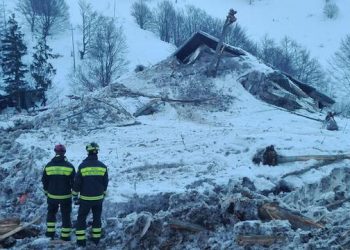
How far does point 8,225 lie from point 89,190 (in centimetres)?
181

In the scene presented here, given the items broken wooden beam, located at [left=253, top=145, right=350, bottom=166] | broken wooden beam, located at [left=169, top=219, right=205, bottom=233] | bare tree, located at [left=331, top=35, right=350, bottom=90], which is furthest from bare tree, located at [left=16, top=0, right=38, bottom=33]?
broken wooden beam, located at [left=169, top=219, right=205, bottom=233]

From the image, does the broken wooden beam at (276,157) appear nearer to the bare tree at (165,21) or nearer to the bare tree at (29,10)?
the bare tree at (29,10)

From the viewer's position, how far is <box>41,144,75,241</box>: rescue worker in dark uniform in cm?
760

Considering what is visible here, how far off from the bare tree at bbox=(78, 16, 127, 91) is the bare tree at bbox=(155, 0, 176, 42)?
22.8ft

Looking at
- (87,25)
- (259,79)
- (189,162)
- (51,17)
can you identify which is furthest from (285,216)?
(51,17)

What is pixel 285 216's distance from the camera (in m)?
7.43

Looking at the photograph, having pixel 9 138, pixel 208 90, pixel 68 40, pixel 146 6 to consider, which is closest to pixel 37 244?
pixel 9 138

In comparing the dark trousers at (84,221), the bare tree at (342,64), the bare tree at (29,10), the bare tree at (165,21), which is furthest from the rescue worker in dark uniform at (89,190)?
the bare tree at (165,21)

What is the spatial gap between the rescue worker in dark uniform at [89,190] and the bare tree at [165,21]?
55.0 m

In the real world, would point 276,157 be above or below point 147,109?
below

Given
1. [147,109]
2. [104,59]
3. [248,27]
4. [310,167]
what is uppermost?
[248,27]

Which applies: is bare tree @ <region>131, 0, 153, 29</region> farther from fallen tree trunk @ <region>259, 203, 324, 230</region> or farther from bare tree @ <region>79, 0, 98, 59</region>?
fallen tree trunk @ <region>259, 203, 324, 230</region>

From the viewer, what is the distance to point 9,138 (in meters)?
15.0

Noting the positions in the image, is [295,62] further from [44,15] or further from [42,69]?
[44,15]
